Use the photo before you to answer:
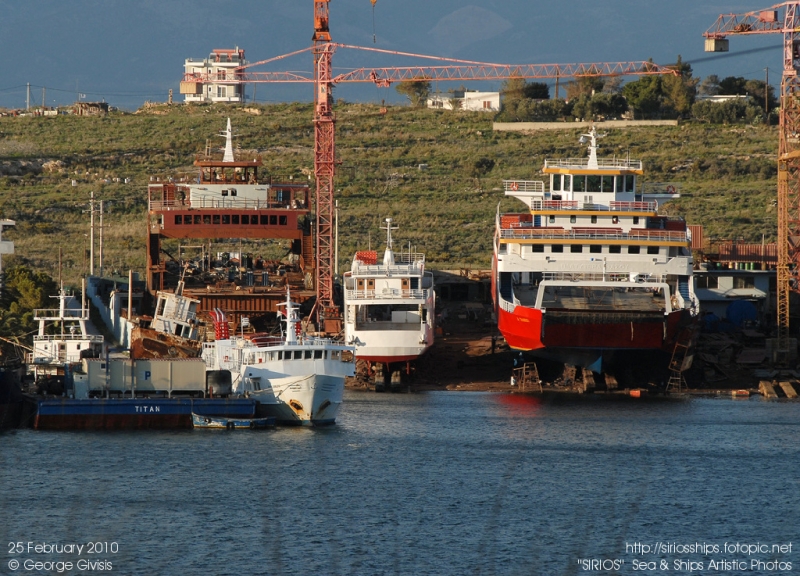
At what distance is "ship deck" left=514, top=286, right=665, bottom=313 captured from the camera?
236 ft

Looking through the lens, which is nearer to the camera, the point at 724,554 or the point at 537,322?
the point at 724,554

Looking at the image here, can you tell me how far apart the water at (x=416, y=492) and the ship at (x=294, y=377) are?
1.13 meters

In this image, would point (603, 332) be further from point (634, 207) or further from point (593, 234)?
point (634, 207)

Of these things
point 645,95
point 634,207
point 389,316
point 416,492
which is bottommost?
point 416,492

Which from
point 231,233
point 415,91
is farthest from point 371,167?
point 231,233

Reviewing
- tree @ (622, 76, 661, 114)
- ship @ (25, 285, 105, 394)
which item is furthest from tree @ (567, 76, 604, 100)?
ship @ (25, 285, 105, 394)

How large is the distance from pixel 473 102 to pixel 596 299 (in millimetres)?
108657

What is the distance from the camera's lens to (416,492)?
4872cm

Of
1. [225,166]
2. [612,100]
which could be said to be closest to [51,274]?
[225,166]

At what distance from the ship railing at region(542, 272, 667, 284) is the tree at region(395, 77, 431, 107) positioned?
116m

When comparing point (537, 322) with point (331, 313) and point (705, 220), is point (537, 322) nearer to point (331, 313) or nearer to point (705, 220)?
point (331, 313)

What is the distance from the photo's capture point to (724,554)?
41.8 m

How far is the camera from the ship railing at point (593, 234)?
76.8 m

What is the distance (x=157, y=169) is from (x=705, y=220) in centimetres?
5222
